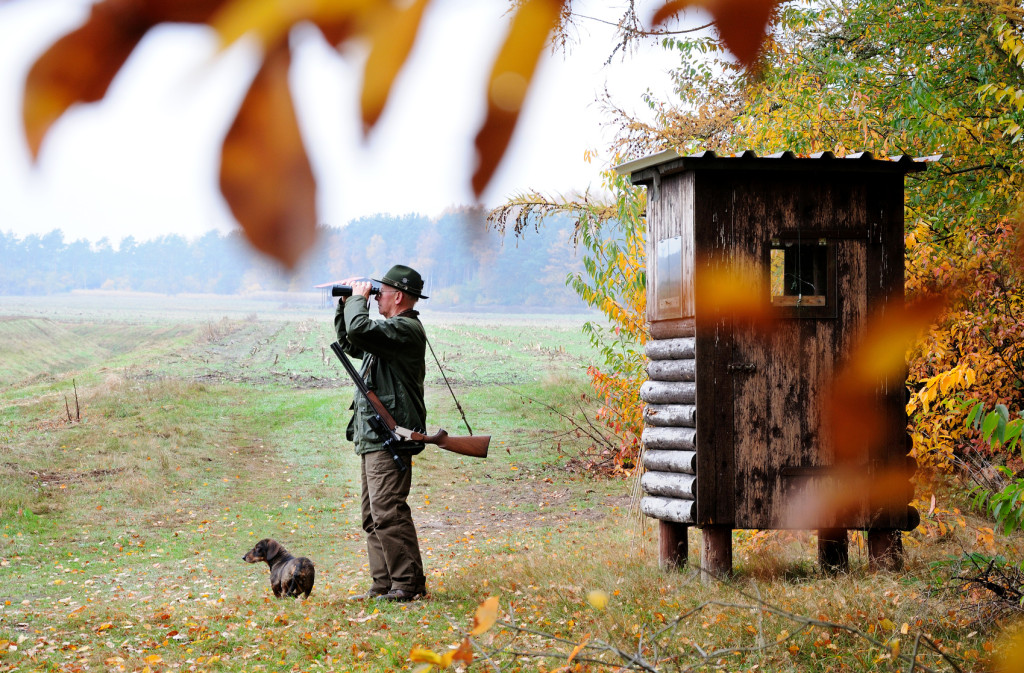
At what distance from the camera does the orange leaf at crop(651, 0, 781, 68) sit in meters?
0.59

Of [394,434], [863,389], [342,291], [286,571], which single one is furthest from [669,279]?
[342,291]

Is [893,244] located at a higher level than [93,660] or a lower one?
higher

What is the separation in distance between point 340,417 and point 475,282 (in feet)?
59.9

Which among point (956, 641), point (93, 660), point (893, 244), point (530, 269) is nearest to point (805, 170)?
point (893, 244)

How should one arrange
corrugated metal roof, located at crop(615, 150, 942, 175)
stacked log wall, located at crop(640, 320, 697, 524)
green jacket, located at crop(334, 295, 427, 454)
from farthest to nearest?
1. stacked log wall, located at crop(640, 320, 697, 524)
2. corrugated metal roof, located at crop(615, 150, 942, 175)
3. green jacket, located at crop(334, 295, 427, 454)

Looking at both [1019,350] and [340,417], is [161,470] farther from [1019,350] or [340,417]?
[1019,350]

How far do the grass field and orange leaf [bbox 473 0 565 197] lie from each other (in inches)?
5.7

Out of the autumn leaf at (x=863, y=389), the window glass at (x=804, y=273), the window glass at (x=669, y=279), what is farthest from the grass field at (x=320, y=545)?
the window glass at (x=804, y=273)

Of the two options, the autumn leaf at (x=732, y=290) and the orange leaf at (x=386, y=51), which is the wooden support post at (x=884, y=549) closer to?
the autumn leaf at (x=732, y=290)

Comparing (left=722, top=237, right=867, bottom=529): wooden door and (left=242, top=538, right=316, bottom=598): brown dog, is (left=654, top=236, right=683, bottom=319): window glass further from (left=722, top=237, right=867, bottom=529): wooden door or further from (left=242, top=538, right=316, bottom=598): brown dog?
(left=242, top=538, right=316, bottom=598): brown dog

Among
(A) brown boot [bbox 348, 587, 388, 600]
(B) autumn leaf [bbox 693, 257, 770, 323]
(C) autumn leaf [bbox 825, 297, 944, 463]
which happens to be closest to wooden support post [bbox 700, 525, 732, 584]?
(C) autumn leaf [bbox 825, 297, 944, 463]

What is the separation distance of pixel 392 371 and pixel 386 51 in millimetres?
4947

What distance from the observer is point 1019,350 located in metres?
7.04

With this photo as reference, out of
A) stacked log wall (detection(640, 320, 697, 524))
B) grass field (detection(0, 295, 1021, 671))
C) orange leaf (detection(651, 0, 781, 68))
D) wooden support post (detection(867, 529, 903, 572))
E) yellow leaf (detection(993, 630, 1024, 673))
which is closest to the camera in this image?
orange leaf (detection(651, 0, 781, 68))
